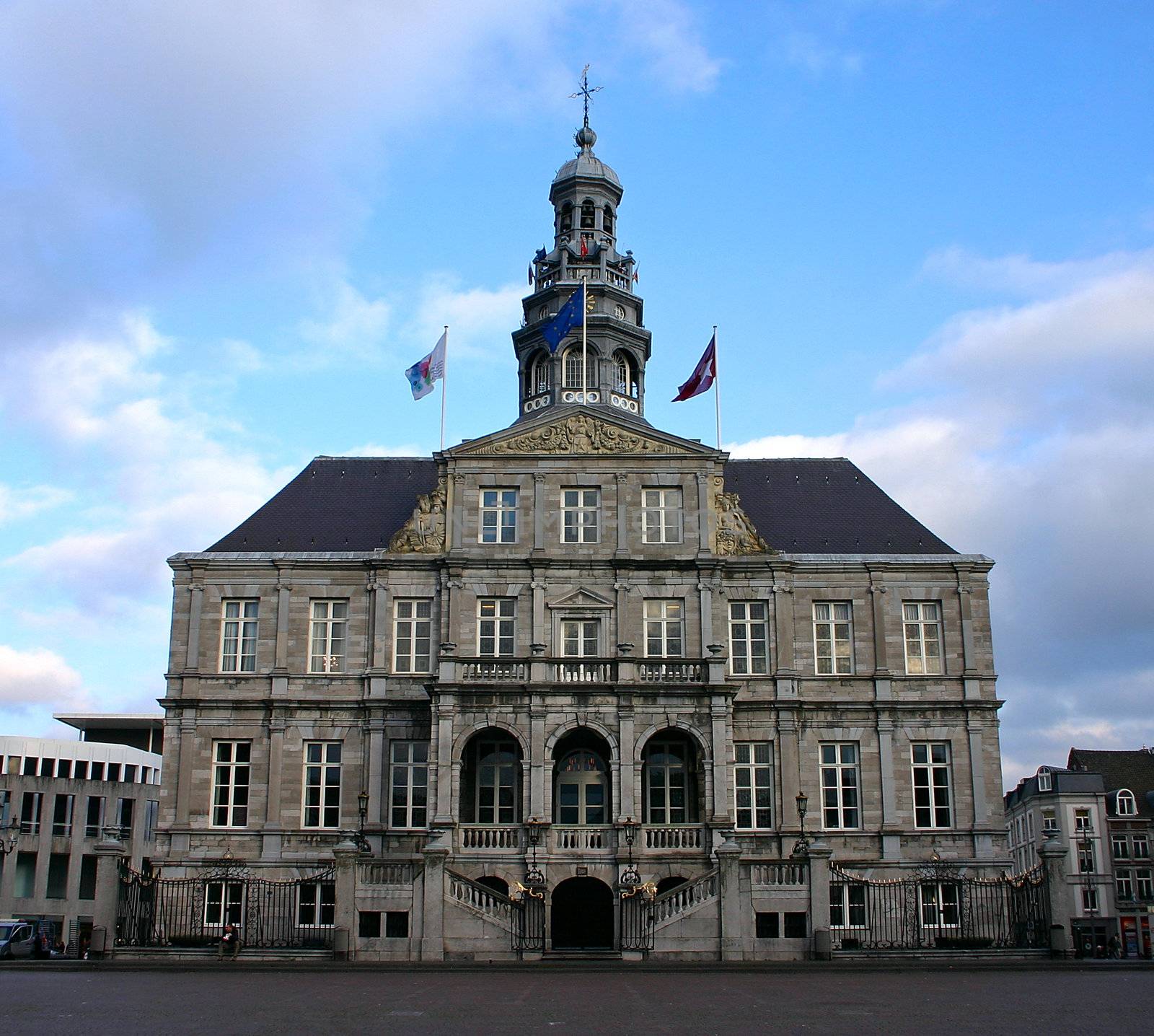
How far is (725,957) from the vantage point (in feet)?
123

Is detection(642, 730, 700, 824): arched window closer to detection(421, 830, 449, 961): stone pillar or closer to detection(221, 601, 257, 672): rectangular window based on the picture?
detection(421, 830, 449, 961): stone pillar

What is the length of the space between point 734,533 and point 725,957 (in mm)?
16826

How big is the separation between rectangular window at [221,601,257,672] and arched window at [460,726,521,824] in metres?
9.00

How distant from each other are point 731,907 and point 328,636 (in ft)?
61.5

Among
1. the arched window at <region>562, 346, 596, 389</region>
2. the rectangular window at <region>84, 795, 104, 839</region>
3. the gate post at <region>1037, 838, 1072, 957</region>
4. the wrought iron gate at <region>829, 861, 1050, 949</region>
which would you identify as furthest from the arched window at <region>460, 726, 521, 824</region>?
the rectangular window at <region>84, 795, 104, 839</region>

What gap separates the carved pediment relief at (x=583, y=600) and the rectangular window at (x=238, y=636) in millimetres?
11025

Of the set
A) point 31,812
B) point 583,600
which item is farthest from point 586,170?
point 31,812

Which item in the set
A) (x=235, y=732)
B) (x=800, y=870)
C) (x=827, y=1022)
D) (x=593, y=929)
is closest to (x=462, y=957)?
(x=593, y=929)

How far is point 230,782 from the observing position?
48.2 meters

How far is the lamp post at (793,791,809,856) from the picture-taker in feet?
129

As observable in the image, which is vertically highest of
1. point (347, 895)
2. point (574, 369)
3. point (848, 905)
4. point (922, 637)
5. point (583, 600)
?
point (574, 369)

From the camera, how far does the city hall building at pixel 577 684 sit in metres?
44.0

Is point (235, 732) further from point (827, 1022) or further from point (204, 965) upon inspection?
point (827, 1022)

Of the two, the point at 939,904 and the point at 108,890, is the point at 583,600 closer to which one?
the point at 939,904
